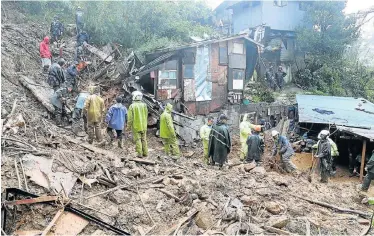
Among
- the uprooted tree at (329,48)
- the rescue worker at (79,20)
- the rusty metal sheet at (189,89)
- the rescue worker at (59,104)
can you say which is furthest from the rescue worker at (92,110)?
the uprooted tree at (329,48)

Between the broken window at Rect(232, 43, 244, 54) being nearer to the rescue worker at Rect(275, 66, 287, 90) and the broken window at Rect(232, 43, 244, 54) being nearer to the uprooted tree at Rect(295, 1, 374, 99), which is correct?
the rescue worker at Rect(275, 66, 287, 90)

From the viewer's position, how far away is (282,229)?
611 cm

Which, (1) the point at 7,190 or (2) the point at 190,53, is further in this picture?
(2) the point at 190,53

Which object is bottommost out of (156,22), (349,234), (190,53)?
(349,234)

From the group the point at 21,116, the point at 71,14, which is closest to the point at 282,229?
the point at 21,116

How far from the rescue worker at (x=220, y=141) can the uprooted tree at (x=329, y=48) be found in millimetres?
17203

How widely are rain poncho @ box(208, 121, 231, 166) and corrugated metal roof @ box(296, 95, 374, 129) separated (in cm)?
642

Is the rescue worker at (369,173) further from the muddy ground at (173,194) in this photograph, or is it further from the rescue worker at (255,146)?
the rescue worker at (255,146)

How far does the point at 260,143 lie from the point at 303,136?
18.6ft

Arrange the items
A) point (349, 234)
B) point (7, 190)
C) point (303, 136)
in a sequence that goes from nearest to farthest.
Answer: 1. point (7, 190)
2. point (349, 234)
3. point (303, 136)

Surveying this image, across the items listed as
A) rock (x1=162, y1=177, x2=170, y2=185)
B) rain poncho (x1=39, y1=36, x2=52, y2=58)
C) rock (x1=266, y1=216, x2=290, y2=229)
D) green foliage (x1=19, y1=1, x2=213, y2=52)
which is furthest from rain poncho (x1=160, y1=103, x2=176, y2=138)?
green foliage (x1=19, y1=1, x2=213, y2=52)

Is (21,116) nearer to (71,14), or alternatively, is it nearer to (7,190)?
(7,190)

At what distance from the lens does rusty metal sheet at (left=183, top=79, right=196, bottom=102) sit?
16844 millimetres

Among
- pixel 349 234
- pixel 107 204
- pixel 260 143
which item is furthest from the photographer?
pixel 260 143
